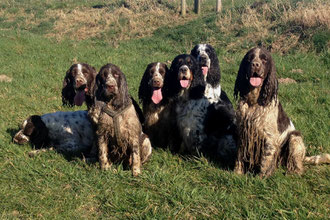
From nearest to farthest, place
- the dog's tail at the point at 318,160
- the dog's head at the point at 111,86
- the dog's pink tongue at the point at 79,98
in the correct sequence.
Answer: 1. the dog's head at the point at 111,86
2. the dog's tail at the point at 318,160
3. the dog's pink tongue at the point at 79,98

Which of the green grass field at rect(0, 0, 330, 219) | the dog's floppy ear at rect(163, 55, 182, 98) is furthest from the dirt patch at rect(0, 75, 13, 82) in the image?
the dog's floppy ear at rect(163, 55, 182, 98)

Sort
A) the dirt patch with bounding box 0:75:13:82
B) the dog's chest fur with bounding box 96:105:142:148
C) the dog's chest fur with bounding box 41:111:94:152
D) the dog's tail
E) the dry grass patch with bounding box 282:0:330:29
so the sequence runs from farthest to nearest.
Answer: the dry grass patch with bounding box 282:0:330:29
the dirt patch with bounding box 0:75:13:82
the dog's chest fur with bounding box 41:111:94:152
the dog's tail
the dog's chest fur with bounding box 96:105:142:148

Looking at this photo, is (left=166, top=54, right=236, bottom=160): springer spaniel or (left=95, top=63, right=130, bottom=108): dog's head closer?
(left=95, top=63, right=130, bottom=108): dog's head

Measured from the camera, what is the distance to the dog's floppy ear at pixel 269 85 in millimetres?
3893

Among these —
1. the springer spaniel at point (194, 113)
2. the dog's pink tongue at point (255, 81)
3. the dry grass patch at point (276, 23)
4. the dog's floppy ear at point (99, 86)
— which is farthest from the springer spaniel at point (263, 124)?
the dry grass patch at point (276, 23)

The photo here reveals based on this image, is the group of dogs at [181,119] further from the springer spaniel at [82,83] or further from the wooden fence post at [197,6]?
the wooden fence post at [197,6]

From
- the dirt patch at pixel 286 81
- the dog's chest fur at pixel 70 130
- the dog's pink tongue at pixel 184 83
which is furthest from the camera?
the dirt patch at pixel 286 81

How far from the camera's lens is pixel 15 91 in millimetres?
7590

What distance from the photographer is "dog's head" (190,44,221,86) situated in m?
5.30

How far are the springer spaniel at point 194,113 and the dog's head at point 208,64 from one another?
1.43ft

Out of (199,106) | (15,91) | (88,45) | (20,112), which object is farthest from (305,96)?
(88,45)

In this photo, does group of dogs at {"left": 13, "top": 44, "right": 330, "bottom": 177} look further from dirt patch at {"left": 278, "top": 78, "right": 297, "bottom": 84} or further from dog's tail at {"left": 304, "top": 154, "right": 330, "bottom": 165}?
dirt patch at {"left": 278, "top": 78, "right": 297, "bottom": 84}

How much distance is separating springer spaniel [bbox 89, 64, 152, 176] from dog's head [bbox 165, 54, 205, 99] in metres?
0.78

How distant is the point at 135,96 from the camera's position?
7172 mm
